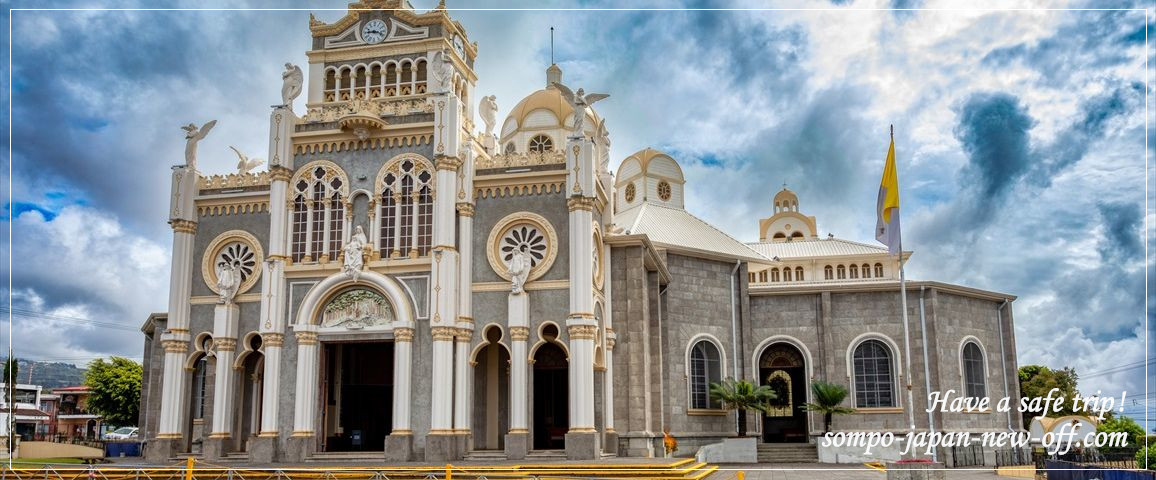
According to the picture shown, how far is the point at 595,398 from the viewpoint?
108ft

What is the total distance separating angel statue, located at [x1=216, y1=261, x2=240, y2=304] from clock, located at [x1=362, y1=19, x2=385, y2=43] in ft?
31.6

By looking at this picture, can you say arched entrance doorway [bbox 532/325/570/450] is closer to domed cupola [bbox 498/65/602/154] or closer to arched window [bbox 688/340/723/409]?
arched window [bbox 688/340/723/409]

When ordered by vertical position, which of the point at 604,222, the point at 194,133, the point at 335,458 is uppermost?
the point at 194,133

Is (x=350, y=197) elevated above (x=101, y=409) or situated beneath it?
elevated above

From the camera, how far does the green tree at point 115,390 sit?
6381cm

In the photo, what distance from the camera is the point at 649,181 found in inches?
2005

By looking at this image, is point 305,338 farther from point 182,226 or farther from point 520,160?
point 520,160

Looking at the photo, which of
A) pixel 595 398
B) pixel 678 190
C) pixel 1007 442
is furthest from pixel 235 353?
pixel 1007 442

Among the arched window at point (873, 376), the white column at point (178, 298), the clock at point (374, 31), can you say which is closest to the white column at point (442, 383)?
the white column at point (178, 298)

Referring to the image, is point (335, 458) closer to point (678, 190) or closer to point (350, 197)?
point (350, 197)

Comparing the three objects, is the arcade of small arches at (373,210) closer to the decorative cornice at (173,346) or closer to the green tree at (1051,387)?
the decorative cornice at (173,346)

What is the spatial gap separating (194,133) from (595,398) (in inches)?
674

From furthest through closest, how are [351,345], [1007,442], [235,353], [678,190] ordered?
[678,190], [1007,442], [351,345], [235,353]

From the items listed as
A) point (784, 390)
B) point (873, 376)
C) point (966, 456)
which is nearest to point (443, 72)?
point (784, 390)
